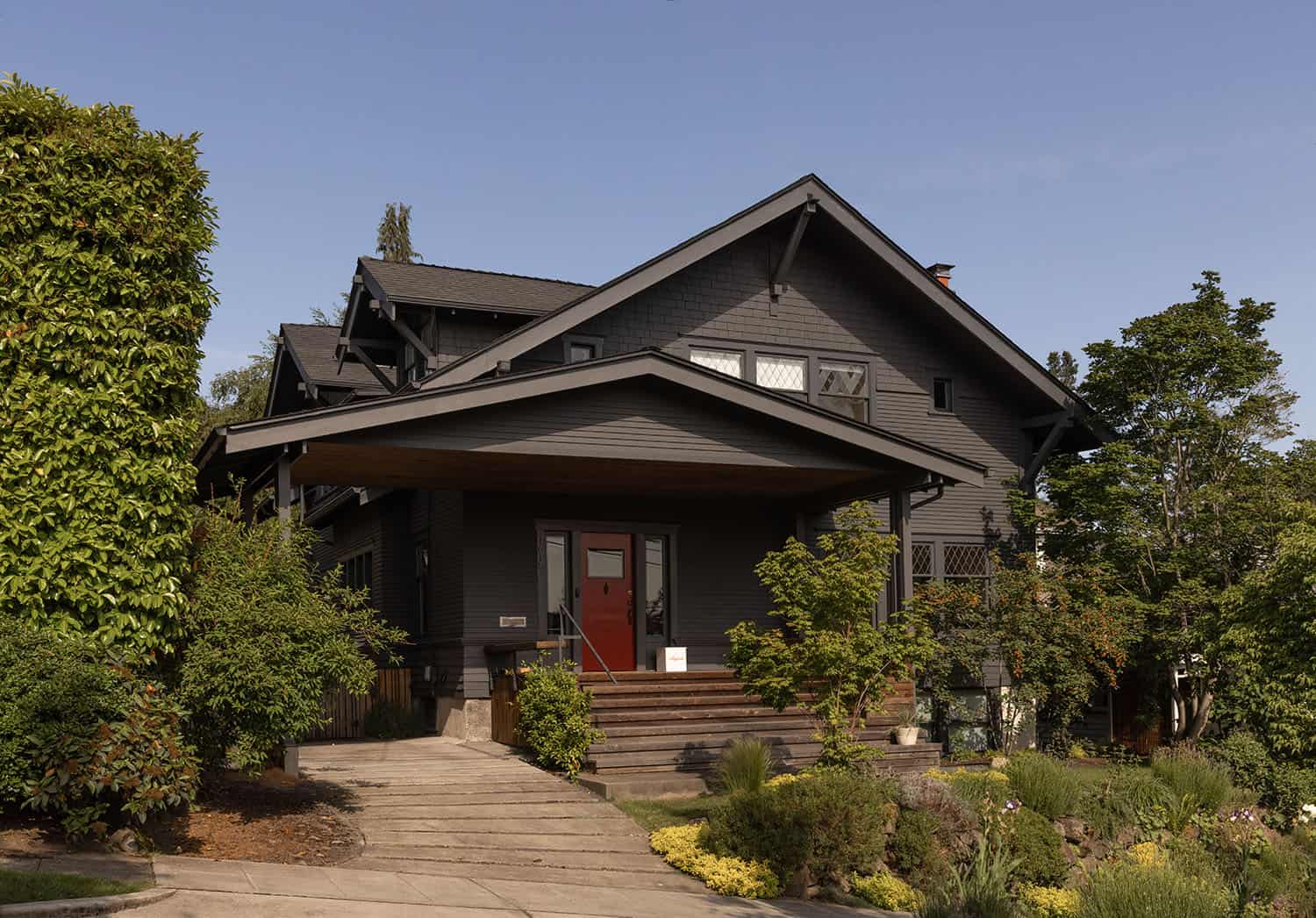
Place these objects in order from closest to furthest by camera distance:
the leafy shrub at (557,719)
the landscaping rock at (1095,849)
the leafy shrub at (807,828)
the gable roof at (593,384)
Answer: the leafy shrub at (807,828), the landscaping rock at (1095,849), the gable roof at (593,384), the leafy shrub at (557,719)

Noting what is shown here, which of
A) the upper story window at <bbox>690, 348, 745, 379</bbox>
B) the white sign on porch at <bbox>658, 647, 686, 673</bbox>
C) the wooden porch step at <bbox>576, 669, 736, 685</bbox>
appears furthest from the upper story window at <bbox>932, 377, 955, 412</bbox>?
the wooden porch step at <bbox>576, 669, 736, 685</bbox>

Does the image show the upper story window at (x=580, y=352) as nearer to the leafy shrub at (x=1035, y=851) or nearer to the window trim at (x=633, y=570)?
the window trim at (x=633, y=570)

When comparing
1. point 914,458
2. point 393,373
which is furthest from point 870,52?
point 393,373

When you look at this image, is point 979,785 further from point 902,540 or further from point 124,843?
point 124,843

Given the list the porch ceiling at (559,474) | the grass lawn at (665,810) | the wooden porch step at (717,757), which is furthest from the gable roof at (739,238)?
the grass lawn at (665,810)

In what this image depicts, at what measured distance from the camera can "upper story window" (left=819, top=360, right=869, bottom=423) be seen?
2081cm

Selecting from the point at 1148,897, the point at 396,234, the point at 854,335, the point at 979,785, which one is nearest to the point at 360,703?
the point at 979,785

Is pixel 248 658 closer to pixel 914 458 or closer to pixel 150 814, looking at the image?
pixel 150 814

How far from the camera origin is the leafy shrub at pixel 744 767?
12.9 meters

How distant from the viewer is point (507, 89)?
1995cm

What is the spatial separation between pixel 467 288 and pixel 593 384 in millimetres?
5504

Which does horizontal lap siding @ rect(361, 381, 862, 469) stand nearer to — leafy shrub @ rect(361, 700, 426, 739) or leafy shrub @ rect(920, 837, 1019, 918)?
leafy shrub @ rect(361, 700, 426, 739)

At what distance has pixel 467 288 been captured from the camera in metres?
20.0

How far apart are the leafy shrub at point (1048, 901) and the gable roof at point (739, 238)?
955 centimetres
